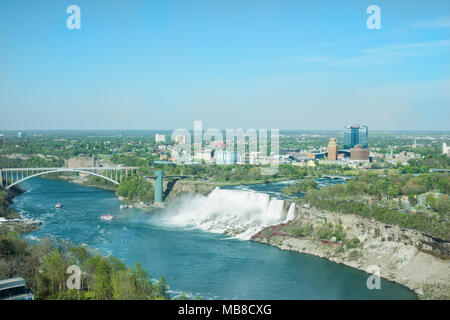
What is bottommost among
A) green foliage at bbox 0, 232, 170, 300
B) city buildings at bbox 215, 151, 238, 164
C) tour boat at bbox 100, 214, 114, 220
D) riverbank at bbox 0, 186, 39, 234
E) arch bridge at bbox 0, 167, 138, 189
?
tour boat at bbox 100, 214, 114, 220

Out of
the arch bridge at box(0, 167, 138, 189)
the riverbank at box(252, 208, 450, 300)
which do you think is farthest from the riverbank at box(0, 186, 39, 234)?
the riverbank at box(252, 208, 450, 300)

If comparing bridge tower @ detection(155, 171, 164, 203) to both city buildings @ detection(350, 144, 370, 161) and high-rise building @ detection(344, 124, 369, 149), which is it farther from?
high-rise building @ detection(344, 124, 369, 149)

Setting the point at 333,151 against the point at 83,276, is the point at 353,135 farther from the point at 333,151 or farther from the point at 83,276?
the point at 83,276

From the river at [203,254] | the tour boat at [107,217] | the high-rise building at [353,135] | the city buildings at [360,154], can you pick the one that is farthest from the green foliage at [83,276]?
the high-rise building at [353,135]

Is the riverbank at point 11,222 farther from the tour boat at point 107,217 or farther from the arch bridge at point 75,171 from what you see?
the arch bridge at point 75,171
